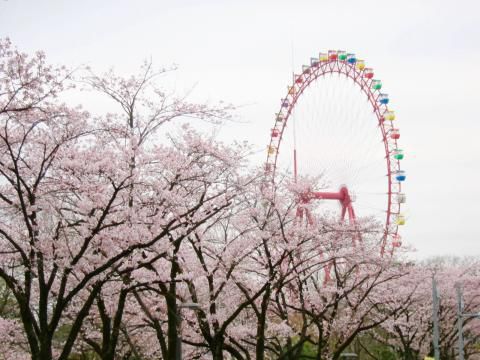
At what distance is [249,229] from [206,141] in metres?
3.52

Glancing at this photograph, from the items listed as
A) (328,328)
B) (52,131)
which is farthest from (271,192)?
(52,131)

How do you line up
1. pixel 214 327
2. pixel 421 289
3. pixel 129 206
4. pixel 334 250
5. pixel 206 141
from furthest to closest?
pixel 421 289 < pixel 334 250 < pixel 214 327 < pixel 206 141 < pixel 129 206

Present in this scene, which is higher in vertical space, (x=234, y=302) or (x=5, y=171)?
(x=5, y=171)

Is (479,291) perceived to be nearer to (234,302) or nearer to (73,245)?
(234,302)

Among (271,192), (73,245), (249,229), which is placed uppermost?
(271,192)

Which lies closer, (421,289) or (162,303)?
(162,303)

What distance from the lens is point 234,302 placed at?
16.5 metres

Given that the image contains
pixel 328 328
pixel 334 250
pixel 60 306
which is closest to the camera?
pixel 60 306

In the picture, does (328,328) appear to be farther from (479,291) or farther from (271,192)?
(479,291)

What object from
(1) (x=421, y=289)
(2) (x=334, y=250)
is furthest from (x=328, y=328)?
(1) (x=421, y=289)

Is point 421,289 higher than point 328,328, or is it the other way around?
point 421,289

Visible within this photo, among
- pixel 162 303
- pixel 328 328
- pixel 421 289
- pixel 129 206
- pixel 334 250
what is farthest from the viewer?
pixel 421 289

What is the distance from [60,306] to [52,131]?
281 cm

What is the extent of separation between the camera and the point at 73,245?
10.8 meters
